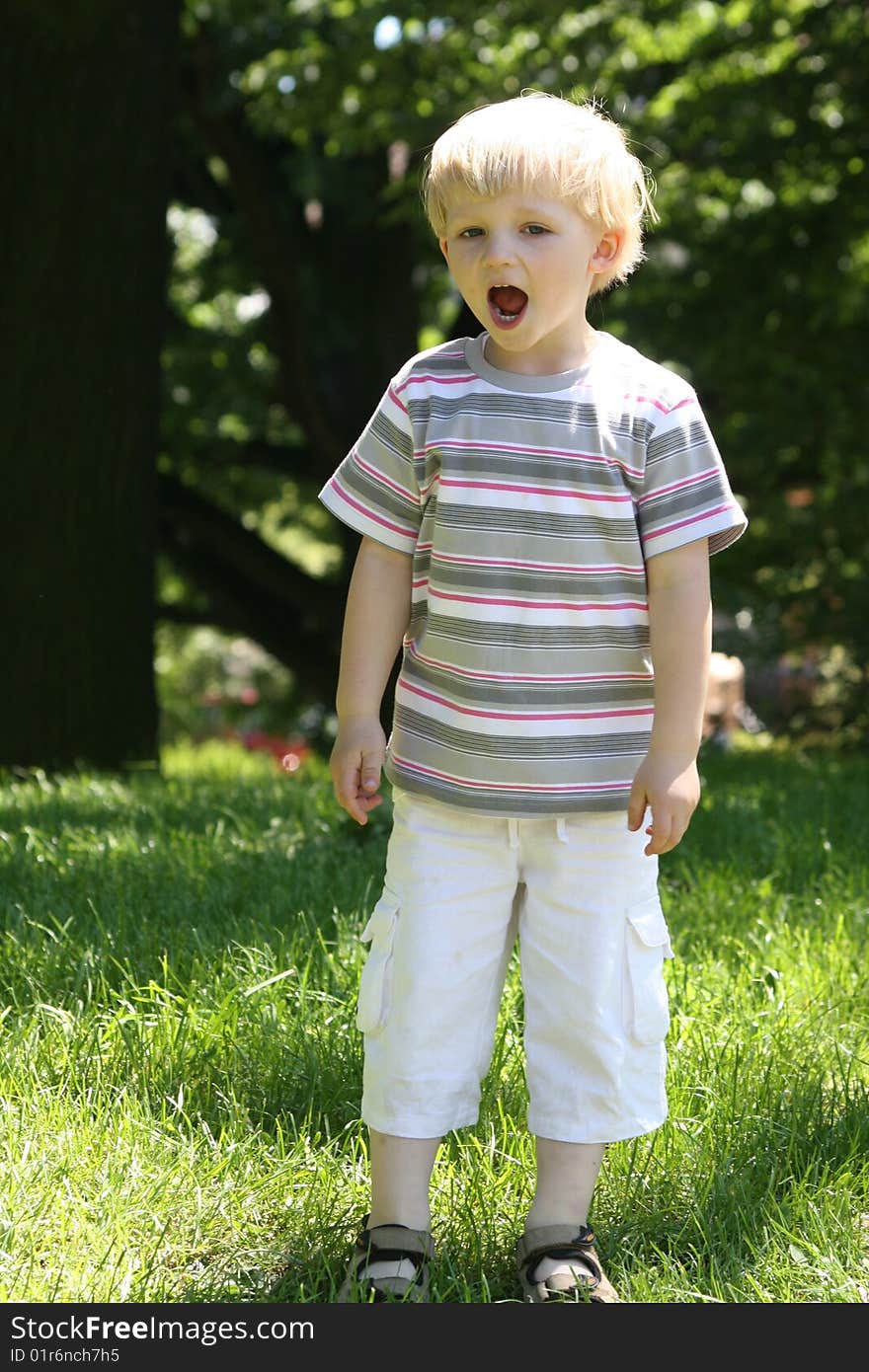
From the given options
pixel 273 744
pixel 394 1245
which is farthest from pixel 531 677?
pixel 273 744

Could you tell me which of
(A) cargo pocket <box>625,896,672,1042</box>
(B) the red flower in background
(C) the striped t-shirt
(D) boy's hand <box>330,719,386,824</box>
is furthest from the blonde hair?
(B) the red flower in background

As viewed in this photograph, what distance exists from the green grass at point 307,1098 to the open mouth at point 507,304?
130cm

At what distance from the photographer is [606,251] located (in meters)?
2.32

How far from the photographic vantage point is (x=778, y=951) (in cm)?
340

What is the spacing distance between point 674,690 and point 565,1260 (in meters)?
0.80

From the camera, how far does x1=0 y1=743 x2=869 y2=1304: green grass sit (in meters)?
2.23

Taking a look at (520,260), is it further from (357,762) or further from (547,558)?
(357,762)

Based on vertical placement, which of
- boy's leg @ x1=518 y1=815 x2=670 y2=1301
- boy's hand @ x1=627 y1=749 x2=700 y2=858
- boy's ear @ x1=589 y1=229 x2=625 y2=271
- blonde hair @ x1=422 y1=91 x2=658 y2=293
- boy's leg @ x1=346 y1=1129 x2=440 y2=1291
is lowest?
boy's leg @ x1=346 y1=1129 x2=440 y2=1291

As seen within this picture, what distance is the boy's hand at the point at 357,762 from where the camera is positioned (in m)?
2.25

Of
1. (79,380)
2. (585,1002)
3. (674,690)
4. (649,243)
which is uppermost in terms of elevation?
(649,243)

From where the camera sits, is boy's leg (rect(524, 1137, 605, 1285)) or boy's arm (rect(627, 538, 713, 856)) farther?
boy's leg (rect(524, 1137, 605, 1285))

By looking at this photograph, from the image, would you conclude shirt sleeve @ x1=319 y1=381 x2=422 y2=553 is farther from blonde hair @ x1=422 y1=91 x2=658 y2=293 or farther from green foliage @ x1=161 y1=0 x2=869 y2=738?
green foliage @ x1=161 y1=0 x2=869 y2=738

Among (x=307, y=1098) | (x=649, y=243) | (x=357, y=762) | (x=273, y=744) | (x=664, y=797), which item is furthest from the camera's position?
(x=273, y=744)

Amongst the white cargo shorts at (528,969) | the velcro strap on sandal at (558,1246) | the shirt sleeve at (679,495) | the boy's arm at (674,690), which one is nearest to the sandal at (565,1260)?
the velcro strap on sandal at (558,1246)
